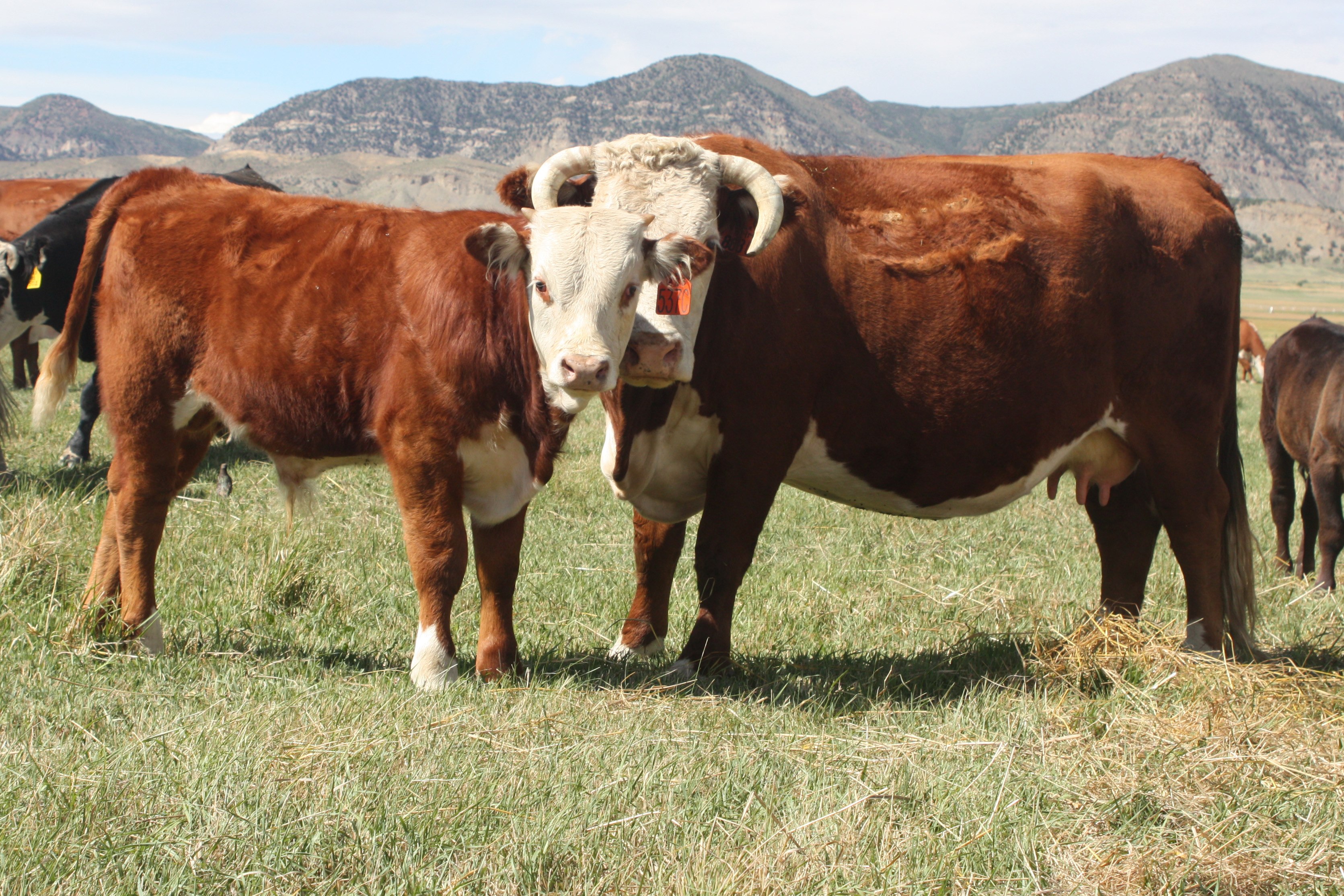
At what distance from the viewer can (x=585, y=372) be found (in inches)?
146

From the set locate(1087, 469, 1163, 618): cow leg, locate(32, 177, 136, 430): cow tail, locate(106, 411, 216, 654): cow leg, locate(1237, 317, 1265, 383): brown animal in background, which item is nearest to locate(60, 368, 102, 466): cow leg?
locate(32, 177, 136, 430): cow tail

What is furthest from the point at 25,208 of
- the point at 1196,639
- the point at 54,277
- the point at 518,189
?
the point at 1196,639

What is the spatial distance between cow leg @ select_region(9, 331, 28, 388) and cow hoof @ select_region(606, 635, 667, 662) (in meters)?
11.6

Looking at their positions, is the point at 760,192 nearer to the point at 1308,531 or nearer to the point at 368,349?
the point at 368,349

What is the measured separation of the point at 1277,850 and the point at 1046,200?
3149 mm

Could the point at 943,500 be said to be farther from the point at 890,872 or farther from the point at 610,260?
the point at 890,872

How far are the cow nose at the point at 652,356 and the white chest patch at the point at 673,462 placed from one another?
432mm

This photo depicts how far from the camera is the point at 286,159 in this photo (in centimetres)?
18362

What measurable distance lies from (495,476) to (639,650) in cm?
131

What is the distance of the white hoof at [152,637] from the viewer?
464 centimetres

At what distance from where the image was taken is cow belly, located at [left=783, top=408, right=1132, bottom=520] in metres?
5.05

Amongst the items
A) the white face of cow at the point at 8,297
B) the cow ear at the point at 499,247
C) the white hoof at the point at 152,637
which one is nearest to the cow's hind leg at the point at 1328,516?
the cow ear at the point at 499,247

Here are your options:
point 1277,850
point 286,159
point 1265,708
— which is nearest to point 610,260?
point 1277,850

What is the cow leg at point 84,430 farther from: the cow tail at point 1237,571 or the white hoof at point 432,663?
the cow tail at point 1237,571
